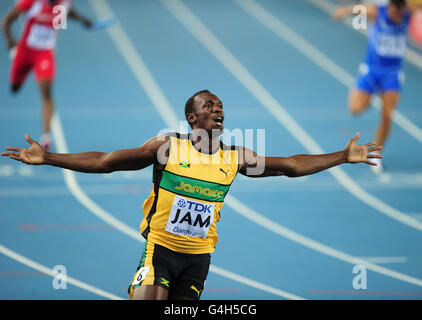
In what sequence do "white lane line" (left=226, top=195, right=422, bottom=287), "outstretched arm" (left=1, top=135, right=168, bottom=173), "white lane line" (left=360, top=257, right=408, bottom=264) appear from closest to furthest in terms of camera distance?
"outstretched arm" (left=1, top=135, right=168, bottom=173) < "white lane line" (left=226, top=195, right=422, bottom=287) < "white lane line" (left=360, top=257, right=408, bottom=264)

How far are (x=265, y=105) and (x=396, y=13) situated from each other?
3296mm

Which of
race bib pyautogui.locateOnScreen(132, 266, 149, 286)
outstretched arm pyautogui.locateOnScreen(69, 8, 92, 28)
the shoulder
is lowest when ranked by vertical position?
race bib pyautogui.locateOnScreen(132, 266, 149, 286)

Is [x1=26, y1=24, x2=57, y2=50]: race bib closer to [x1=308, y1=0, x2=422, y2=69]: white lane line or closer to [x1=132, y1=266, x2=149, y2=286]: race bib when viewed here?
[x1=132, y1=266, x2=149, y2=286]: race bib

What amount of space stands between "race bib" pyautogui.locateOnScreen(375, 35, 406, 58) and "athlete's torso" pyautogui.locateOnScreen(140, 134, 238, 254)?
5.42 m

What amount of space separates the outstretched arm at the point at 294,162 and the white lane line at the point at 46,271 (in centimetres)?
192

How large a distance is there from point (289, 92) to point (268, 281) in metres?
6.86

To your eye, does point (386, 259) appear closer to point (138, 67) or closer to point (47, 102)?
point (47, 102)

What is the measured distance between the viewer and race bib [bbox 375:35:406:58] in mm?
9672

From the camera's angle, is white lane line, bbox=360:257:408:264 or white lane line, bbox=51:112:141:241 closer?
white lane line, bbox=360:257:408:264

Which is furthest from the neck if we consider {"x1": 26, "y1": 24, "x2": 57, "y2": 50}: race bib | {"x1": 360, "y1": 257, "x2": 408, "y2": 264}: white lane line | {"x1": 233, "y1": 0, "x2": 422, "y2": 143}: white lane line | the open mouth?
{"x1": 233, "y1": 0, "x2": 422, "y2": 143}: white lane line

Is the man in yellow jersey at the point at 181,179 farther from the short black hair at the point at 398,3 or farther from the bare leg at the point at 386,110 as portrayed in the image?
the short black hair at the point at 398,3

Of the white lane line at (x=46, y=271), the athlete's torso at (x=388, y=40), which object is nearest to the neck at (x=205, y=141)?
the white lane line at (x=46, y=271)

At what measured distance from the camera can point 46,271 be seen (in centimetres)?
663

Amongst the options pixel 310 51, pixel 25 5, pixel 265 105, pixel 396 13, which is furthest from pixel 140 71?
pixel 396 13
